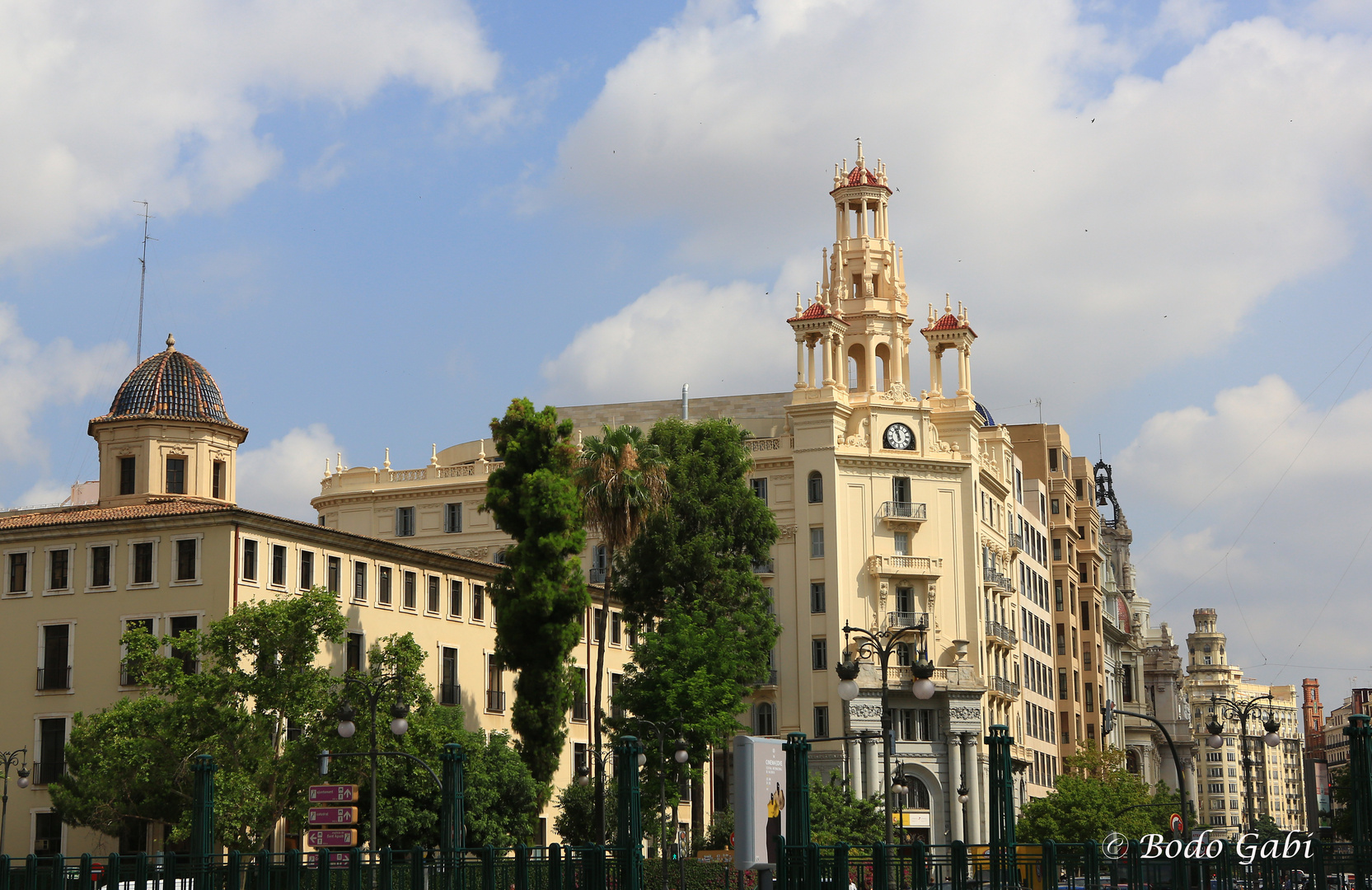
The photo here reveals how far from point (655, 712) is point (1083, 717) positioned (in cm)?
6596

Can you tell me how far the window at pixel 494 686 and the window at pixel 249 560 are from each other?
14.5m

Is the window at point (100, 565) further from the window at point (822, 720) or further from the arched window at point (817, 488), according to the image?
the arched window at point (817, 488)

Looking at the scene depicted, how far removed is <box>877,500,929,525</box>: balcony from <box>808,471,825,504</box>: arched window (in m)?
3.29

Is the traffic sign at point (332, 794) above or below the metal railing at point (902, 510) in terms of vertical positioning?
below

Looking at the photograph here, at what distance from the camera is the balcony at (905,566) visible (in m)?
89.9

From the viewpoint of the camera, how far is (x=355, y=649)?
67.2 meters

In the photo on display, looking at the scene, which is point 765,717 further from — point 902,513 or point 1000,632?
point 1000,632

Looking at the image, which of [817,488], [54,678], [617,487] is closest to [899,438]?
[817,488]

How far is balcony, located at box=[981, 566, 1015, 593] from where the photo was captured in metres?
94.8

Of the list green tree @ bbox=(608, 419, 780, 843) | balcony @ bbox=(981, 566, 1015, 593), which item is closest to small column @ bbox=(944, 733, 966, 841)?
balcony @ bbox=(981, 566, 1015, 593)

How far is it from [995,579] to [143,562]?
50.2m

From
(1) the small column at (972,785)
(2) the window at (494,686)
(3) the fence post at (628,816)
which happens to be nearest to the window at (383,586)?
(2) the window at (494,686)

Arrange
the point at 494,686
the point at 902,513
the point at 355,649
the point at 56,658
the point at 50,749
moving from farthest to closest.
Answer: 1. the point at 902,513
2. the point at 494,686
3. the point at 355,649
4. the point at 56,658
5. the point at 50,749

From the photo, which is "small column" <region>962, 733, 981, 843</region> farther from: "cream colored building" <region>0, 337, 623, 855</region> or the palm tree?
the palm tree
